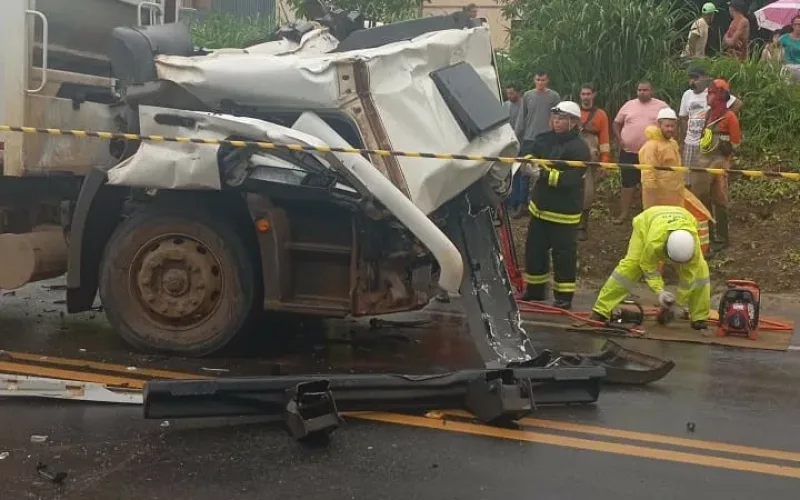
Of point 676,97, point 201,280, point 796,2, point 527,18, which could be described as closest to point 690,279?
point 201,280

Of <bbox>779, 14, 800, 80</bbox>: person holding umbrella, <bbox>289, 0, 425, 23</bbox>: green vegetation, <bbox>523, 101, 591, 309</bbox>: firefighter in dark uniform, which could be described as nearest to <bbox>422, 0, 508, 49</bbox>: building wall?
<bbox>289, 0, 425, 23</bbox>: green vegetation

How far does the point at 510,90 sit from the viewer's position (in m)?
12.2

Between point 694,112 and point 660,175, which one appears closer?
point 660,175

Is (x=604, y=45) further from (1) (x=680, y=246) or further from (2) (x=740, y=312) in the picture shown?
(2) (x=740, y=312)

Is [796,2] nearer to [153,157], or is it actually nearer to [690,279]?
[690,279]

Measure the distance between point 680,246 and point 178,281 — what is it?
375 centimetres

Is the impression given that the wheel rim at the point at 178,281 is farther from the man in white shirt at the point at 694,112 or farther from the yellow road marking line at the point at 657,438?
the man in white shirt at the point at 694,112

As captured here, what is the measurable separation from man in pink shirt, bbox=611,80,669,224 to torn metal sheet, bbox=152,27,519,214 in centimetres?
530

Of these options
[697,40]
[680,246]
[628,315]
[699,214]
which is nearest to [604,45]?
[697,40]

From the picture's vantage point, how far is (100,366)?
19.9 feet

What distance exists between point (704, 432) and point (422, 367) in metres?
1.83

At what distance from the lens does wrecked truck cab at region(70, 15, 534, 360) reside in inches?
232

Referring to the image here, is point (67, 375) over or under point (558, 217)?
under

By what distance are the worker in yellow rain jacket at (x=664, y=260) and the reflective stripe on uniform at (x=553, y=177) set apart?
921 millimetres
